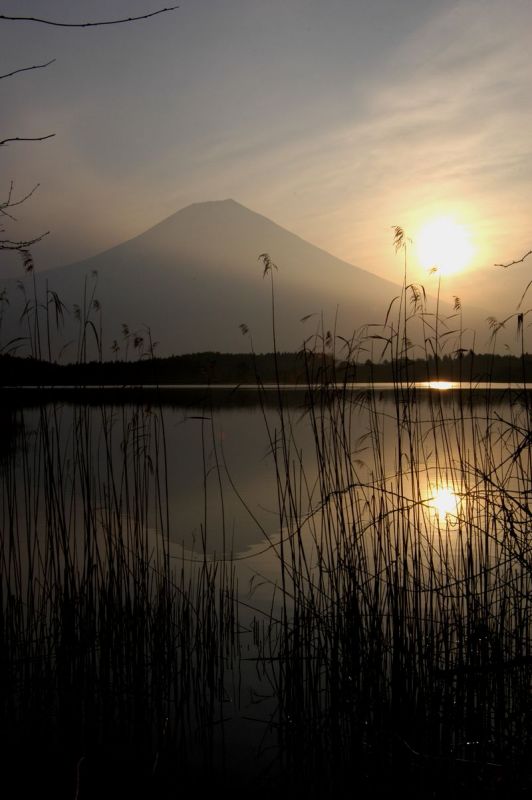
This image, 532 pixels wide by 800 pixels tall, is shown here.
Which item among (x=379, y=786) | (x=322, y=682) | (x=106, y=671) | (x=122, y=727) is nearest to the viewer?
(x=379, y=786)

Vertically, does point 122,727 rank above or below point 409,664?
below

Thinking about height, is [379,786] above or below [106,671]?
below

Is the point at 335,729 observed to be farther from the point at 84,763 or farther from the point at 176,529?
the point at 176,529

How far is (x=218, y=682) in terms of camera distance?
3.42 metres

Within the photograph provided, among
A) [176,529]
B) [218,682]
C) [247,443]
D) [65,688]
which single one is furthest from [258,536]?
[247,443]

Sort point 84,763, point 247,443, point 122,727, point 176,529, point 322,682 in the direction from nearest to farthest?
point 84,763 → point 122,727 → point 322,682 → point 176,529 → point 247,443

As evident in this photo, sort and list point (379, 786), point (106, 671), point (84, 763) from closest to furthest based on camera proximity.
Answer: point (379, 786)
point (84, 763)
point (106, 671)

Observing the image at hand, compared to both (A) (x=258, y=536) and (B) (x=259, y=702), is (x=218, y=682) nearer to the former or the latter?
(B) (x=259, y=702)

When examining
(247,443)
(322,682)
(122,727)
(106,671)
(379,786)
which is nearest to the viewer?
(379,786)

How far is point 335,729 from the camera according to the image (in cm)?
277

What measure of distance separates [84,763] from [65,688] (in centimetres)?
38

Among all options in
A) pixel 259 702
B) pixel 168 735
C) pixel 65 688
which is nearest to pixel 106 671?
pixel 65 688

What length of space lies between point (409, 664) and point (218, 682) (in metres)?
1.09

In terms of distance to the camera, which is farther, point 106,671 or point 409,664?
point 106,671
